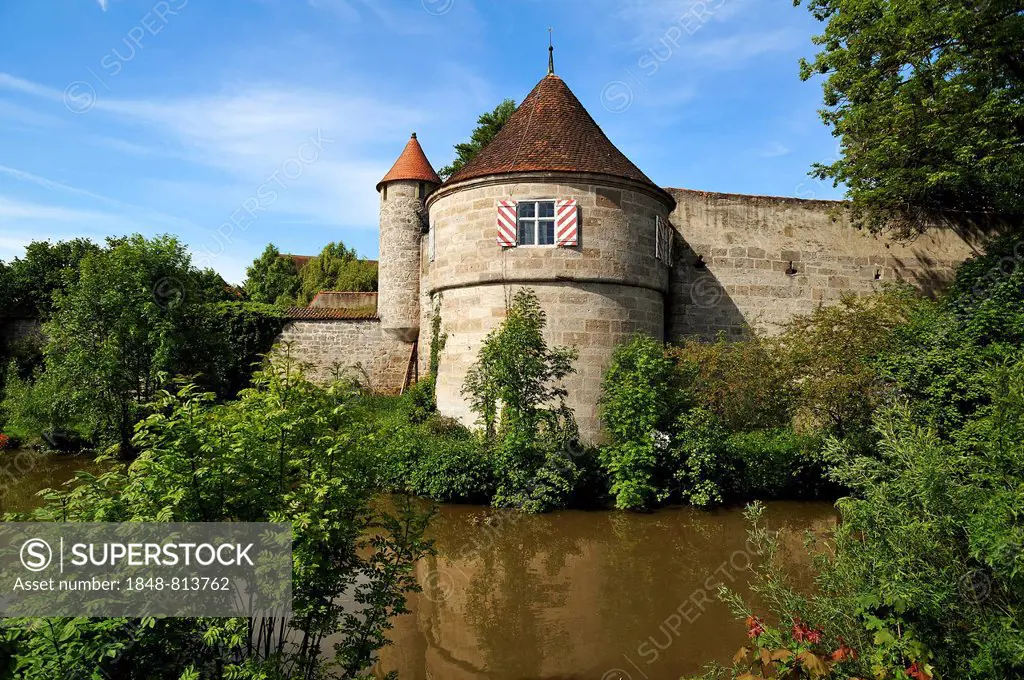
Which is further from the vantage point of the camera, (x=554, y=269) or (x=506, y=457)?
(x=554, y=269)

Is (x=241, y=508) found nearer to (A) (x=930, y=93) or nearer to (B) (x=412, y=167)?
(A) (x=930, y=93)

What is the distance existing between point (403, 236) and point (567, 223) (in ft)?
28.5

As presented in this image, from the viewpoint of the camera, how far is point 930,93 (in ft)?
46.5

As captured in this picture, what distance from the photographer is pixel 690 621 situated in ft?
23.8

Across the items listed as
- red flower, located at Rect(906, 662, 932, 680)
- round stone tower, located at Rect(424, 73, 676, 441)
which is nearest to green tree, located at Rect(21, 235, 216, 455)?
round stone tower, located at Rect(424, 73, 676, 441)

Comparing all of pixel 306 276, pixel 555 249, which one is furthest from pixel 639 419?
pixel 306 276

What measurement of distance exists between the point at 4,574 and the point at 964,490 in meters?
6.05

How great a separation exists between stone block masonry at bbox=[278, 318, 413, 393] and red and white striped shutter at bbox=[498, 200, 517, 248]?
8922 millimetres

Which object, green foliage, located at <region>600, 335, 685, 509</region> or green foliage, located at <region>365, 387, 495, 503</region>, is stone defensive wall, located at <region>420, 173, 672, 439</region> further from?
green foliage, located at <region>365, 387, 495, 503</region>

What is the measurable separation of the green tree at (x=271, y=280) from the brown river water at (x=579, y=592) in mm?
28533

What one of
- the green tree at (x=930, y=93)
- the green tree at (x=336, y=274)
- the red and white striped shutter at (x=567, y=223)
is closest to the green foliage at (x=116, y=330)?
the red and white striped shutter at (x=567, y=223)

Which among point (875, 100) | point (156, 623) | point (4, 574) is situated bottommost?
point (156, 623)

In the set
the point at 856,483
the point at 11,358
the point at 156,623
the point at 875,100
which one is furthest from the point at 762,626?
the point at 11,358

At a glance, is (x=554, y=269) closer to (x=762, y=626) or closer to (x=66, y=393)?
(x=762, y=626)
